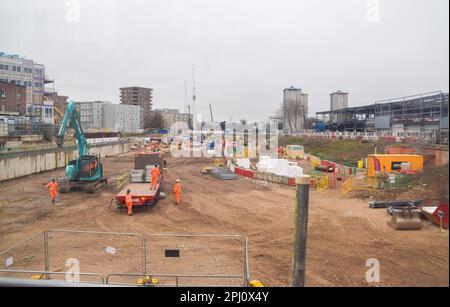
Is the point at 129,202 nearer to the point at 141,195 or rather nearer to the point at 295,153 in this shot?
the point at 141,195

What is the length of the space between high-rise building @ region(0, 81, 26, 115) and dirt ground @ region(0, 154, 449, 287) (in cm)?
3684

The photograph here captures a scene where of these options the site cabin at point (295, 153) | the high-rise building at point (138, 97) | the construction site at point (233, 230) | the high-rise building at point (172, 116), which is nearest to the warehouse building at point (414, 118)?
the construction site at point (233, 230)

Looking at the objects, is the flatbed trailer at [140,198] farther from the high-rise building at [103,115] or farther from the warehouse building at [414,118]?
the high-rise building at [103,115]

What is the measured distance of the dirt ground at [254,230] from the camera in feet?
26.4

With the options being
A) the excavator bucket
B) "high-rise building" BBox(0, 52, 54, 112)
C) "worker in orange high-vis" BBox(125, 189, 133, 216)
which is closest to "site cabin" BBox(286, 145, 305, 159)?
the excavator bucket

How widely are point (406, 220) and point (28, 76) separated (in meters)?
57.7

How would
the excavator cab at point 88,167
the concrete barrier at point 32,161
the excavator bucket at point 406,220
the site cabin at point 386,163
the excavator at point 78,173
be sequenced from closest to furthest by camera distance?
1. the excavator bucket at point 406,220
2. the excavator at point 78,173
3. the excavator cab at point 88,167
4. the site cabin at point 386,163
5. the concrete barrier at point 32,161

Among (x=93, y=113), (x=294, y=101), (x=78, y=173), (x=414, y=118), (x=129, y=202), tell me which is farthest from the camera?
(x=93, y=113)

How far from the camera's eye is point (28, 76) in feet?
177

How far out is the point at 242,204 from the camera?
53.1 ft

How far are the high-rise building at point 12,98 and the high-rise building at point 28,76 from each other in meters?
0.77

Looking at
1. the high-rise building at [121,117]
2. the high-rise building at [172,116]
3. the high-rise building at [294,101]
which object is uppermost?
the high-rise building at [172,116]

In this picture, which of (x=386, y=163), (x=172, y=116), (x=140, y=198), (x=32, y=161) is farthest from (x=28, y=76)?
(x=172, y=116)

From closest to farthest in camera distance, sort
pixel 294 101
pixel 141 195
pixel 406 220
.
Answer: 1. pixel 406 220
2. pixel 141 195
3. pixel 294 101
